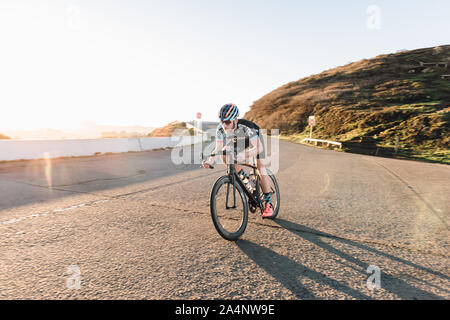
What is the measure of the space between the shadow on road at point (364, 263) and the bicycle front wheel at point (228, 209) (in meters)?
0.87

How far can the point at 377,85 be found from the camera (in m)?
49.5

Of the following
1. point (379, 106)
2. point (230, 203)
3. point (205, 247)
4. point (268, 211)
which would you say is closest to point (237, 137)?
point (230, 203)

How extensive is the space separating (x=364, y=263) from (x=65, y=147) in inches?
571

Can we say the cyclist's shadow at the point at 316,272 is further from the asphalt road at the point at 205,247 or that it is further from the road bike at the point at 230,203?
the road bike at the point at 230,203

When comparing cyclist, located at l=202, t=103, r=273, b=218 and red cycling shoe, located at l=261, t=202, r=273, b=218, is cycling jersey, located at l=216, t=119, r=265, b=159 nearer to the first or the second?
cyclist, located at l=202, t=103, r=273, b=218

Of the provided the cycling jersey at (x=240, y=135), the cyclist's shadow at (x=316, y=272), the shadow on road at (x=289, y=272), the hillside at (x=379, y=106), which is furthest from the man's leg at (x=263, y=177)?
the hillside at (x=379, y=106)

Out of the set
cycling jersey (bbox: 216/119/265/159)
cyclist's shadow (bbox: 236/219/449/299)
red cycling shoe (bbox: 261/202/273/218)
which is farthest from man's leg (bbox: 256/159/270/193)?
cyclist's shadow (bbox: 236/219/449/299)

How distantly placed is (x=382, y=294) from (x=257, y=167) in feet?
7.92

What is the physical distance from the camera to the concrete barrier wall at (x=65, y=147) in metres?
12.1

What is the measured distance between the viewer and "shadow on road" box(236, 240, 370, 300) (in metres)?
2.57

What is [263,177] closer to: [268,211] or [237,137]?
[268,211]

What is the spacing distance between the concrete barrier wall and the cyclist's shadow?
1258cm

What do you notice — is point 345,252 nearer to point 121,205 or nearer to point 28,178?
point 121,205

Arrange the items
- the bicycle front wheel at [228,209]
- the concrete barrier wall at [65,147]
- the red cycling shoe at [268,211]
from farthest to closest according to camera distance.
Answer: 1. the concrete barrier wall at [65,147]
2. the red cycling shoe at [268,211]
3. the bicycle front wheel at [228,209]
